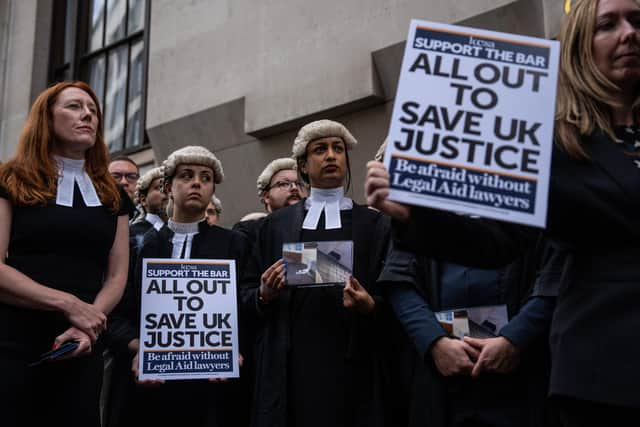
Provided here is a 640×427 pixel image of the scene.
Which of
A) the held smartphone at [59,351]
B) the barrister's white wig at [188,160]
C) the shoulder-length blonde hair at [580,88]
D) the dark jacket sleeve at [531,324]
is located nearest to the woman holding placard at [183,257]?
the barrister's white wig at [188,160]

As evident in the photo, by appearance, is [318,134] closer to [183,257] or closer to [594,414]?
[183,257]

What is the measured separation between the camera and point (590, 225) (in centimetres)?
196

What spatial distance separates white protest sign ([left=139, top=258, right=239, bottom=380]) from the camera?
12.8 ft

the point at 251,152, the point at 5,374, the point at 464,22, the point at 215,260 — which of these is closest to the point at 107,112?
the point at 251,152

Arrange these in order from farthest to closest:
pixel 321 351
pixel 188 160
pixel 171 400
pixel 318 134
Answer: pixel 188 160 < pixel 318 134 < pixel 171 400 < pixel 321 351

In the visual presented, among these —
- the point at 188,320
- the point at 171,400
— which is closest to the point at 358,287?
the point at 188,320

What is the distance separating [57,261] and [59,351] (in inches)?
16.4

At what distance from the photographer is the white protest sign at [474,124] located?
201cm

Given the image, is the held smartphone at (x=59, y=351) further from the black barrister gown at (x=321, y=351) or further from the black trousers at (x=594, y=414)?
the black trousers at (x=594, y=414)

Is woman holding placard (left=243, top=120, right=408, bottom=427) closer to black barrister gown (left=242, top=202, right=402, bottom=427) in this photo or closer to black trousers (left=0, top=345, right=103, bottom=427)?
black barrister gown (left=242, top=202, right=402, bottom=427)

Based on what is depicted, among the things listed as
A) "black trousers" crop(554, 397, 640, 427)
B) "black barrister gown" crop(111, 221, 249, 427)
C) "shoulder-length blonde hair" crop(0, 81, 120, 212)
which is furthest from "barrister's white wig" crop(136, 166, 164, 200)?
"black trousers" crop(554, 397, 640, 427)

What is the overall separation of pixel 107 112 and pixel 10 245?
951cm

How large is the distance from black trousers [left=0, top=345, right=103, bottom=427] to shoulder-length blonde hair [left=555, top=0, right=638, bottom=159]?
7.22 ft

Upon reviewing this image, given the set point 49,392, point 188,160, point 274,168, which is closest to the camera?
point 49,392
